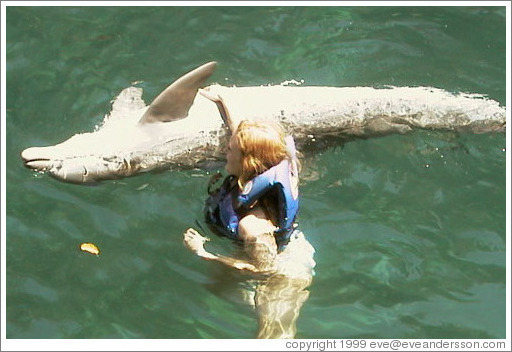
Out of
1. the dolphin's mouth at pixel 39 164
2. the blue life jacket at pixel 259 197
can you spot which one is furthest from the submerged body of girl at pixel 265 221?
the dolphin's mouth at pixel 39 164

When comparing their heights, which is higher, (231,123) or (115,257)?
(231,123)

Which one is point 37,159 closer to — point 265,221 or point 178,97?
point 178,97

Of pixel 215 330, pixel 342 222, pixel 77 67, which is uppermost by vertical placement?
pixel 77 67

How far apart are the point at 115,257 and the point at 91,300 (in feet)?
1.42

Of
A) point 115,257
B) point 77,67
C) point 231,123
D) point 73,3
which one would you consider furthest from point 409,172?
point 73,3

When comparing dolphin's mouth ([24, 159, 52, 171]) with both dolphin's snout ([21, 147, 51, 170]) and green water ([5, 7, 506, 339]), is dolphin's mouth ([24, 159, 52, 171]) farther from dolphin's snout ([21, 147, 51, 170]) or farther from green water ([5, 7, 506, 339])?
green water ([5, 7, 506, 339])

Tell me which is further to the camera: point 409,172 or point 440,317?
point 409,172

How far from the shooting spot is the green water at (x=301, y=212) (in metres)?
7.84

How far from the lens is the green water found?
7.84 meters

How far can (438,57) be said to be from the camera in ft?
31.0

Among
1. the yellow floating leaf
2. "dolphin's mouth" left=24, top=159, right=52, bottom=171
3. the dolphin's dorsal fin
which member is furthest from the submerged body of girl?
"dolphin's mouth" left=24, top=159, right=52, bottom=171

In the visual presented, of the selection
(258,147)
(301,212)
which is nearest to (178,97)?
(258,147)

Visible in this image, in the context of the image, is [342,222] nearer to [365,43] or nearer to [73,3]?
[365,43]

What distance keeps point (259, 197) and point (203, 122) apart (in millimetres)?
948
